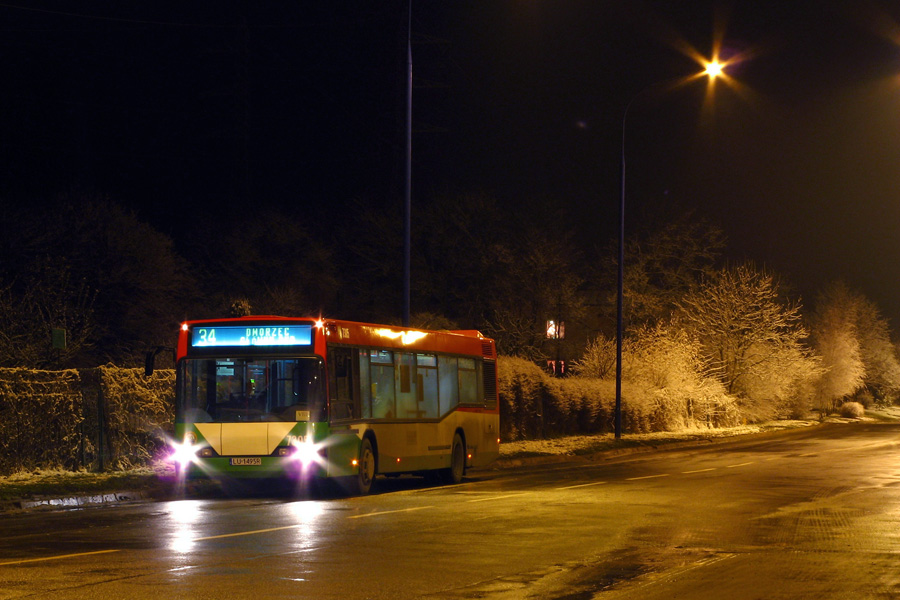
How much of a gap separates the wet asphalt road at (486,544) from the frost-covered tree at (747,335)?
114 feet

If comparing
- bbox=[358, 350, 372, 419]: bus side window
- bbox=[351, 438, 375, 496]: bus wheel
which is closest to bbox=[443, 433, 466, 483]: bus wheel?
bbox=[351, 438, 375, 496]: bus wheel

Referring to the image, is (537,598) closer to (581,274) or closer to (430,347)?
(430,347)

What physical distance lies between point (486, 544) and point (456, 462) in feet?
35.9

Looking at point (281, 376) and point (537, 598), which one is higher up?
point (281, 376)

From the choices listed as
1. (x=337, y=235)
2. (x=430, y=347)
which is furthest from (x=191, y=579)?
(x=337, y=235)

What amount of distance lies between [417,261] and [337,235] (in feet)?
20.3

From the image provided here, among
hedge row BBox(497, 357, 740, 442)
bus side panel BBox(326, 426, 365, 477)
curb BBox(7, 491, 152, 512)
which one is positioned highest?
hedge row BBox(497, 357, 740, 442)

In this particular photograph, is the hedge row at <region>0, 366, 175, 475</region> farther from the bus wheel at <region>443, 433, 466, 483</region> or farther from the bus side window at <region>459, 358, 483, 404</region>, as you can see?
the bus side window at <region>459, 358, 483, 404</region>

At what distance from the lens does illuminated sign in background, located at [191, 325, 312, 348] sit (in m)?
18.5

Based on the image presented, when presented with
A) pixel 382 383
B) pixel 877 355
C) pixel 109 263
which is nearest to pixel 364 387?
pixel 382 383

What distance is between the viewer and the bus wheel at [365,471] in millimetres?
19094

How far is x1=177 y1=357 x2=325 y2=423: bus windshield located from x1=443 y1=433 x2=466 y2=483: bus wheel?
5341 mm

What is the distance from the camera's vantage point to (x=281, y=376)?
18.5m

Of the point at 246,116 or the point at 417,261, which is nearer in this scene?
the point at 417,261
